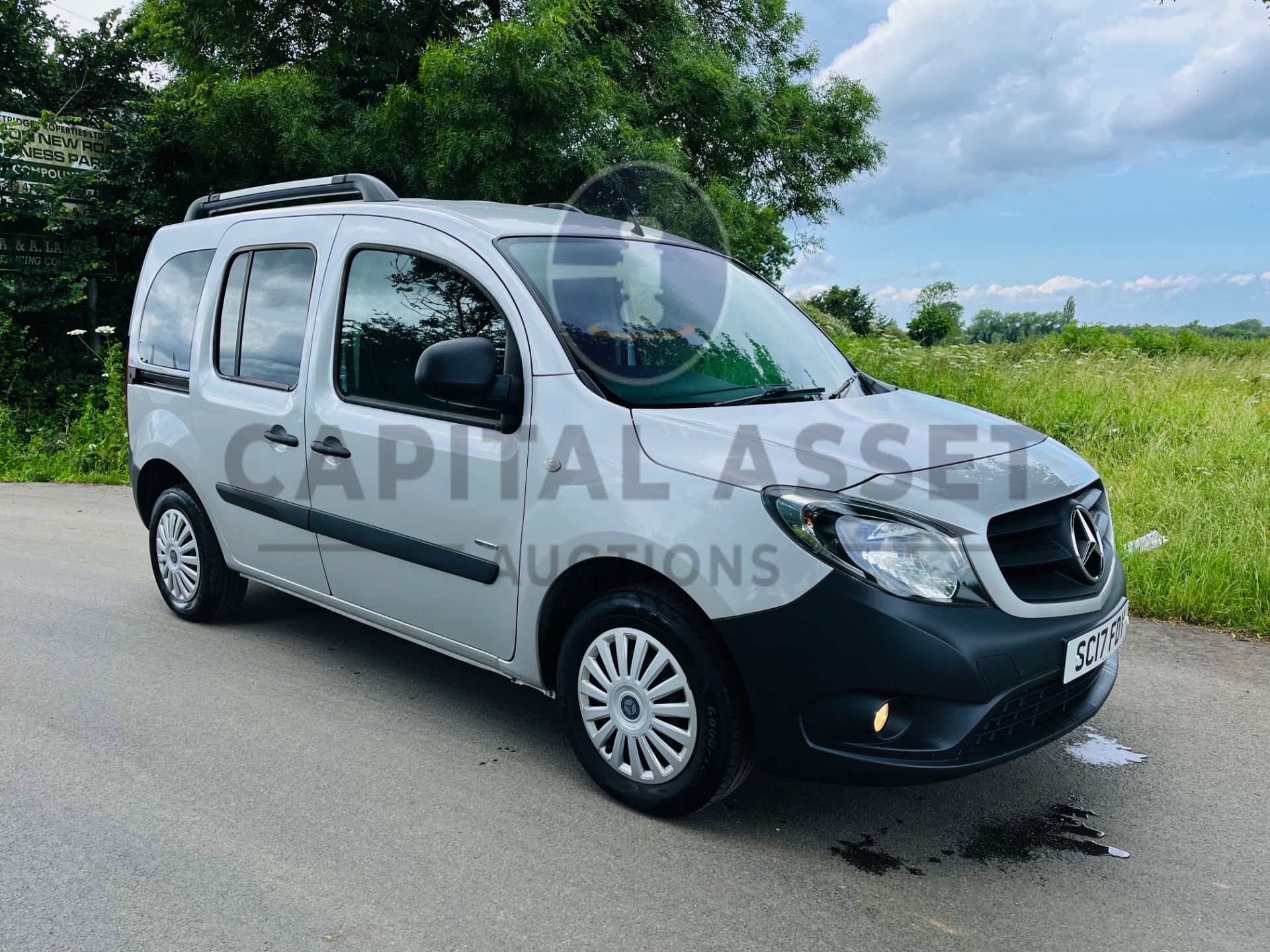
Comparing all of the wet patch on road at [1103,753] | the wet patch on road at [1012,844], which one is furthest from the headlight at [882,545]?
the wet patch on road at [1103,753]

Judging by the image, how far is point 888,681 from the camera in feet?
8.58

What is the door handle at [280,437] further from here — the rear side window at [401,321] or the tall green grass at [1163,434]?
the tall green grass at [1163,434]

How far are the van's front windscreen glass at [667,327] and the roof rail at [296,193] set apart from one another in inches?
37.1

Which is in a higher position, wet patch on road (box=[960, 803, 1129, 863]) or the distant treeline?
the distant treeline

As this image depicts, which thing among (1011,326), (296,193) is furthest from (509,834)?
(1011,326)

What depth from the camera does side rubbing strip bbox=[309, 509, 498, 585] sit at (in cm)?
337

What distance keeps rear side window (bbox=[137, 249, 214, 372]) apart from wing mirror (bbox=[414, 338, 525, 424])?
2.18 metres

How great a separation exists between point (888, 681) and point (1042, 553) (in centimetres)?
66

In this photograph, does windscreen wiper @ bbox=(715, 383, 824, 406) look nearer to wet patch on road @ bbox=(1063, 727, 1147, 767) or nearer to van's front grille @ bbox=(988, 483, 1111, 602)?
van's front grille @ bbox=(988, 483, 1111, 602)

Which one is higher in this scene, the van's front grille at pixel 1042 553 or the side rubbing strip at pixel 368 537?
the van's front grille at pixel 1042 553

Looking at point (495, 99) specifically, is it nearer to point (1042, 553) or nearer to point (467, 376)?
point (467, 376)

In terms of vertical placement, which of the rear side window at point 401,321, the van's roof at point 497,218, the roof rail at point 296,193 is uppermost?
the roof rail at point 296,193

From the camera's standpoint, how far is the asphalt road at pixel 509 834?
8.31ft

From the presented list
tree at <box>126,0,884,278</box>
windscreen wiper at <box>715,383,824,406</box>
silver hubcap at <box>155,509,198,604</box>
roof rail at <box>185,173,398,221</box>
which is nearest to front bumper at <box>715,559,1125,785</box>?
windscreen wiper at <box>715,383,824,406</box>
